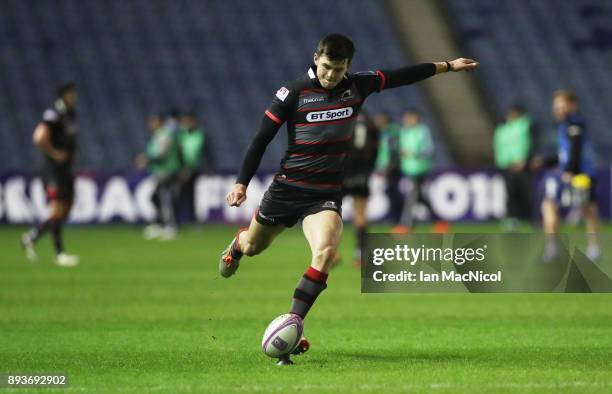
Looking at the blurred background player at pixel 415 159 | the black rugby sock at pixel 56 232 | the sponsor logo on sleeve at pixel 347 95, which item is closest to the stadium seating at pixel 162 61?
the blurred background player at pixel 415 159

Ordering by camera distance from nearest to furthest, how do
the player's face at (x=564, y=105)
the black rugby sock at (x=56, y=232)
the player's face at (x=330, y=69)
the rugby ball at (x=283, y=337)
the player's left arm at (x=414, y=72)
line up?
1. the rugby ball at (x=283, y=337)
2. the player's face at (x=330, y=69)
3. the player's left arm at (x=414, y=72)
4. the player's face at (x=564, y=105)
5. the black rugby sock at (x=56, y=232)

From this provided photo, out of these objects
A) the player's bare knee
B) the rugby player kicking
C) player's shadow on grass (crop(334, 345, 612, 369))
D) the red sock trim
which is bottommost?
player's shadow on grass (crop(334, 345, 612, 369))

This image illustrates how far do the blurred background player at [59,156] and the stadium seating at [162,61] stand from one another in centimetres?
1128

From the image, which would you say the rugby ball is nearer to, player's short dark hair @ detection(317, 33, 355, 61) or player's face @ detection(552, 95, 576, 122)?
player's short dark hair @ detection(317, 33, 355, 61)

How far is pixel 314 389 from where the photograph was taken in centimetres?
634

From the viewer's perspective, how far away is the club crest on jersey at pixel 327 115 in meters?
7.55

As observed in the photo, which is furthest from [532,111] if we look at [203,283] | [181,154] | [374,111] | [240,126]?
[203,283]

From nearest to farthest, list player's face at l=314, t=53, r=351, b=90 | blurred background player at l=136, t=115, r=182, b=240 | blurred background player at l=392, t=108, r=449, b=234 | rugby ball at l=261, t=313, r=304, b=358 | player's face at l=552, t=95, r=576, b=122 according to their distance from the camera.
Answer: rugby ball at l=261, t=313, r=304, b=358
player's face at l=314, t=53, r=351, b=90
player's face at l=552, t=95, r=576, b=122
blurred background player at l=392, t=108, r=449, b=234
blurred background player at l=136, t=115, r=182, b=240

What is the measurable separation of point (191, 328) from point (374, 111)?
19.8 m

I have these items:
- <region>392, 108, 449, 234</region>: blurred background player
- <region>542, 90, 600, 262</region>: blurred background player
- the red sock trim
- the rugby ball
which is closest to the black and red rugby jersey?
the red sock trim

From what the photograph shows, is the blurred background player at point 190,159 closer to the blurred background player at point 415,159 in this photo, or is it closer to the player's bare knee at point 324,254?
the blurred background player at point 415,159

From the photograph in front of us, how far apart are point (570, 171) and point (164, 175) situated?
10.6 m

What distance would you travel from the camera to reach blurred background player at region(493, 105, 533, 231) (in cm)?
2277

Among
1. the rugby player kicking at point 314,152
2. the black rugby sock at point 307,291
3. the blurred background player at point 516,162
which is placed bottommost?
the blurred background player at point 516,162
